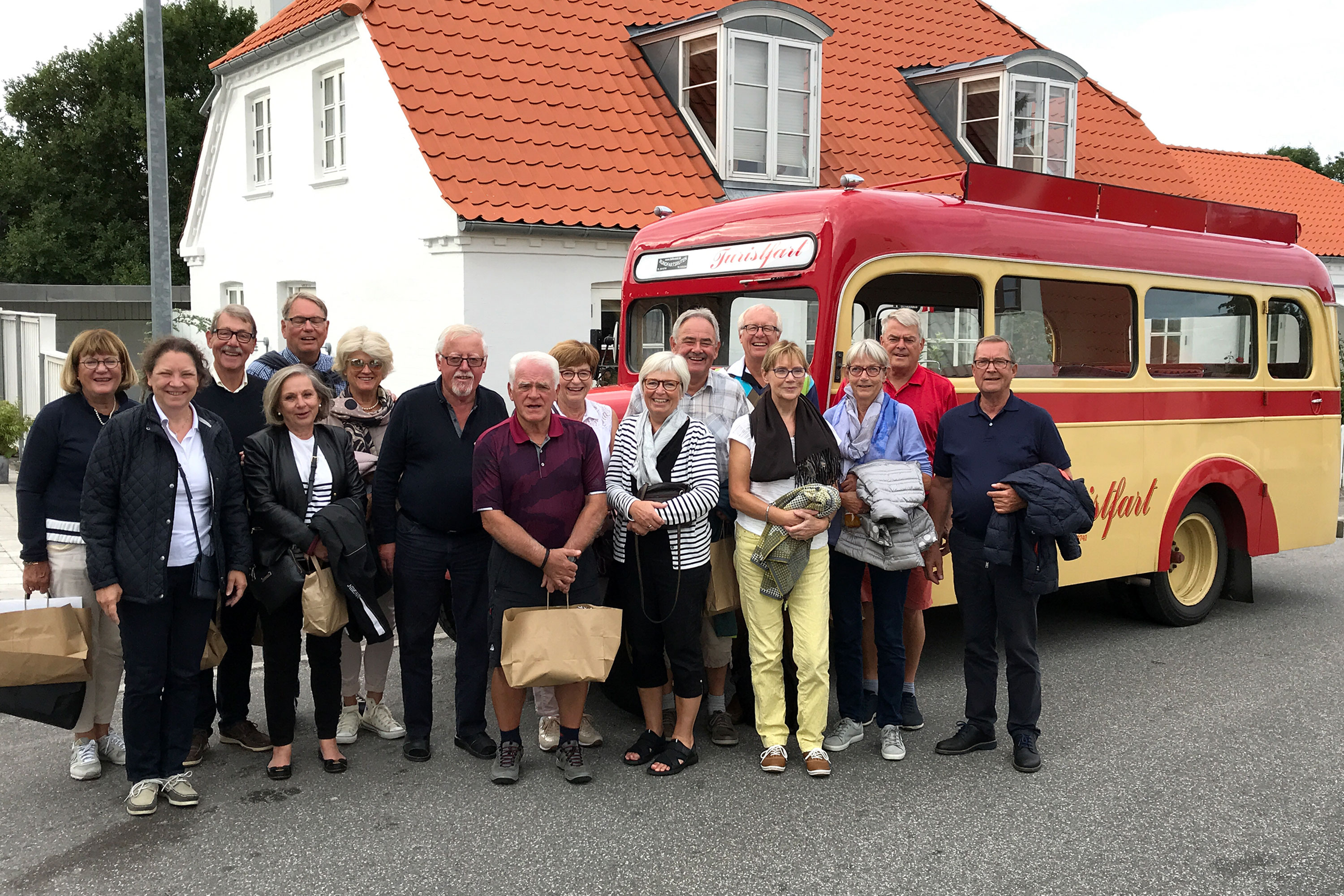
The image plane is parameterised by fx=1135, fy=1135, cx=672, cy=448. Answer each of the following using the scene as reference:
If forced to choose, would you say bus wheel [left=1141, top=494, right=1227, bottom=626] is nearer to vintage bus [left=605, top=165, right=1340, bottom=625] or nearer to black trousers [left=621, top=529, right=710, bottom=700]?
vintage bus [left=605, top=165, right=1340, bottom=625]

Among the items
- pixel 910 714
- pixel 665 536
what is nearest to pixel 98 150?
pixel 665 536

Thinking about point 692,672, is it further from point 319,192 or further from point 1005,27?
point 1005,27

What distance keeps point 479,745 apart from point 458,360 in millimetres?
1732

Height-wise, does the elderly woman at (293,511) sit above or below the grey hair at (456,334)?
below

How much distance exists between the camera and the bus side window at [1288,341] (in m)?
7.88

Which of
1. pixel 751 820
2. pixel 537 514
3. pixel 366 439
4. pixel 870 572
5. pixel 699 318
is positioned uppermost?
pixel 699 318

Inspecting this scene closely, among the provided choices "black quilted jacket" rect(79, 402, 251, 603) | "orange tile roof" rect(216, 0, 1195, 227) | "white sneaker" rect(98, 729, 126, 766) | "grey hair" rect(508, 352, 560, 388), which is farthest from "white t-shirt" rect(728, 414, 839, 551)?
"orange tile roof" rect(216, 0, 1195, 227)

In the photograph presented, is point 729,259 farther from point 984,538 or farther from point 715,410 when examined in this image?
point 984,538

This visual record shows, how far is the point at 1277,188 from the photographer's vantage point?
2550 cm

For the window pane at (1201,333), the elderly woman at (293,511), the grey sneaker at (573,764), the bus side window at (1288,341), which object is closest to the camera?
the elderly woman at (293,511)

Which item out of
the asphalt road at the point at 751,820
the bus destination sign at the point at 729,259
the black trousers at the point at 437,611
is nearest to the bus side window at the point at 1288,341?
the asphalt road at the point at 751,820

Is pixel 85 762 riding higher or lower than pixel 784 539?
lower

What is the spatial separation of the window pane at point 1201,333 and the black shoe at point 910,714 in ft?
9.68

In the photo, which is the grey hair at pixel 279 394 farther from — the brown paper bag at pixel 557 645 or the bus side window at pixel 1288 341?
the bus side window at pixel 1288 341
